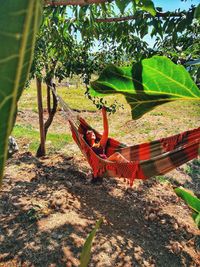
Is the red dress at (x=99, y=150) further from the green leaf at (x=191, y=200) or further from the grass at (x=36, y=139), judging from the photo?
the green leaf at (x=191, y=200)

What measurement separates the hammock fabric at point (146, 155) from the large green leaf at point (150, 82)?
8.41 ft

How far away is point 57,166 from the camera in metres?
5.05

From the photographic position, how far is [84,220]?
363cm

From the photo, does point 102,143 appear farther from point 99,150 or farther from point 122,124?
point 122,124

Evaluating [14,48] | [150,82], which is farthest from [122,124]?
[14,48]

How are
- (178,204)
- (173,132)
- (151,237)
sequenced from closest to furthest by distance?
1. (151,237)
2. (178,204)
3. (173,132)

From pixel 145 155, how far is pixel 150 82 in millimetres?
3822

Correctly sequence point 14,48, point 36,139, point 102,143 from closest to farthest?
point 14,48
point 102,143
point 36,139

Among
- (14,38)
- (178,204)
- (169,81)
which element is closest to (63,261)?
(178,204)

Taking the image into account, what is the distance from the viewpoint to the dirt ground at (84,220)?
10.2 ft

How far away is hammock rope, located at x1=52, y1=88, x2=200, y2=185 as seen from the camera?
9.87ft

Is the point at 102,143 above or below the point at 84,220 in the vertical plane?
above

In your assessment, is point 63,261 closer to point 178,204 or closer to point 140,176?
point 140,176

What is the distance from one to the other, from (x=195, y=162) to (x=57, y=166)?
2.72m
